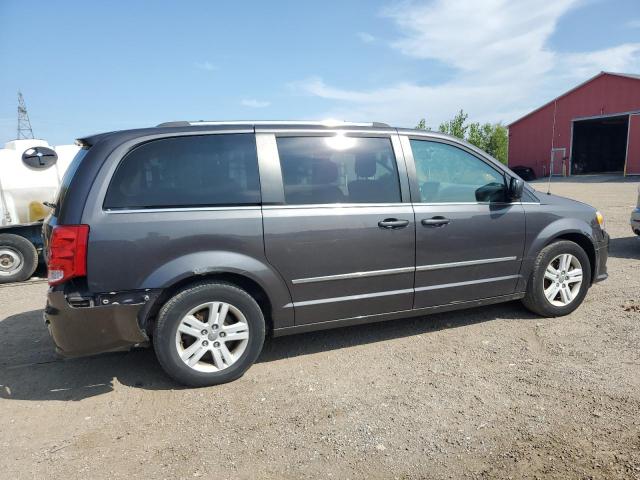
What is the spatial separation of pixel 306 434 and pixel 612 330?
307 cm

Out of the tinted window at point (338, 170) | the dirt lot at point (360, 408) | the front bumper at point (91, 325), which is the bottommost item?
the dirt lot at point (360, 408)

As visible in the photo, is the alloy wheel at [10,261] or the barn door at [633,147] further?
the barn door at [633,147]

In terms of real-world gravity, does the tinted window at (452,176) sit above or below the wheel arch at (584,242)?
above

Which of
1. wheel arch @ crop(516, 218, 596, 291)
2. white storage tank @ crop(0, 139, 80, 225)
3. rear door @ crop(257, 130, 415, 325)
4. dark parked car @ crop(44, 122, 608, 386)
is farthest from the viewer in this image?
white storage tank @ crop(0, 139, 80, 225)

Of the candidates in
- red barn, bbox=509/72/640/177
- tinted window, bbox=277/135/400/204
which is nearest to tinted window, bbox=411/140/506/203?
tinted window, bbox=277/135/400/204

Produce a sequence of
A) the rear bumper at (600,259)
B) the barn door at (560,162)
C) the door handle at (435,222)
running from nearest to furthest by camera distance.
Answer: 1. the door handle at (435,222)
2. the rear bumper at (600,259)
3. the barn door at (560,162)

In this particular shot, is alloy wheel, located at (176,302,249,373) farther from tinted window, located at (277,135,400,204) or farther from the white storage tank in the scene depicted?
the white storage tank

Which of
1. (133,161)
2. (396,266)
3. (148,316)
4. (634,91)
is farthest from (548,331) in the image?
(634,91)

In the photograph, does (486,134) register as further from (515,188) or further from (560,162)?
(515,188)

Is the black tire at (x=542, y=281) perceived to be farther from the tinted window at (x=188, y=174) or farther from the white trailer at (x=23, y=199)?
the white trailer at (x=23, y=199)

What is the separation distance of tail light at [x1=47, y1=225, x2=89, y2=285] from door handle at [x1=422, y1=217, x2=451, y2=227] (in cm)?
254

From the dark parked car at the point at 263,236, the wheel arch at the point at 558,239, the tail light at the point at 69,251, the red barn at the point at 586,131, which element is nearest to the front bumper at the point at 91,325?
the dark parked car at the point at 263,236

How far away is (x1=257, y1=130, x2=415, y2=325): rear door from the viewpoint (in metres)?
3.38

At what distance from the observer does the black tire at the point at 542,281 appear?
431cm
